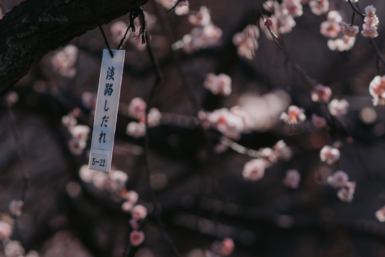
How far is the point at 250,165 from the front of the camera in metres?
1.82

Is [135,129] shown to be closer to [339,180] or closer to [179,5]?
[179,5]

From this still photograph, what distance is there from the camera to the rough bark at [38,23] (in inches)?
24.2

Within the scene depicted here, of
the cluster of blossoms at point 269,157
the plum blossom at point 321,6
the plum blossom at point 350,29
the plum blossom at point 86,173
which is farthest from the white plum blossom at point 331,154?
the plum blossom at point 86,173

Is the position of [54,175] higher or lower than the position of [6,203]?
higher

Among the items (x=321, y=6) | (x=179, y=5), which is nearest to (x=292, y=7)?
(x=321, y=6)

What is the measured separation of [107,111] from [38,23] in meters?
0.26

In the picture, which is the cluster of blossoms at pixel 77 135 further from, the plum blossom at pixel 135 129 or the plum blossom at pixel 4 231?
the plum blossom at pixel 4 231

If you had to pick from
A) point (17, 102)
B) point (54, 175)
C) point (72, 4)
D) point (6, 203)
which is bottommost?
point (6, 203)

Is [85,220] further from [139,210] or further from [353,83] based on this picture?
[353,83]

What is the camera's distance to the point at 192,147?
6.96 ft

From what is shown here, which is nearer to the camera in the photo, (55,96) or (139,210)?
(139,210)

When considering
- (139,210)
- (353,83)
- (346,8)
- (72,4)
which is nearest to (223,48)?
(353,83)

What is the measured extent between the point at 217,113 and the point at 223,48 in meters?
0.87

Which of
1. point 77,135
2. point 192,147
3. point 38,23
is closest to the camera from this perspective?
point 38,23
